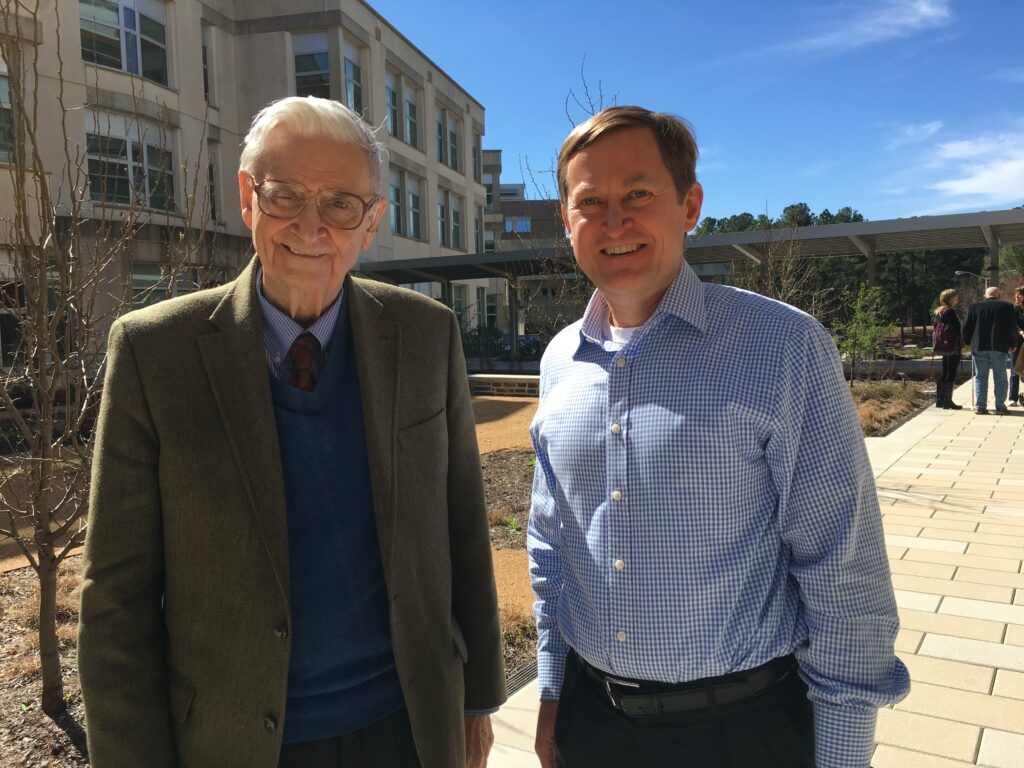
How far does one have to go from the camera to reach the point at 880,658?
1.55 meters

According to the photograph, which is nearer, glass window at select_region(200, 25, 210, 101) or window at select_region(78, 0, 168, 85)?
window at select_region(78, 0, 168, 85)

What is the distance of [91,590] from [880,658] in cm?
162

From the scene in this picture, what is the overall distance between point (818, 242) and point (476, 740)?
22145mm

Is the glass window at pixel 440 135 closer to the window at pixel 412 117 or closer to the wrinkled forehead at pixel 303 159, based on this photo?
the window at pixel 412 117

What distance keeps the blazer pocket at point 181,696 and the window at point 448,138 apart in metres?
35.6

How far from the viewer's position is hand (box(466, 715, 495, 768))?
6.70 feet

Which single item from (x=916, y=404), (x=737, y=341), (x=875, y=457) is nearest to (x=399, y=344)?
(x=737, y=341)

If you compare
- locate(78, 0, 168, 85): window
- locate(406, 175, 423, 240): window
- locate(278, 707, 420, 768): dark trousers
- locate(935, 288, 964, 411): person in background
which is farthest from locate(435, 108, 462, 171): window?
locate(278, 707, 420, 768): dark trousers

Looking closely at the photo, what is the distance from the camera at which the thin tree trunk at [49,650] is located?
3.64m

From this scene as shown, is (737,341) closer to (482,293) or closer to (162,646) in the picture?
(162,646)

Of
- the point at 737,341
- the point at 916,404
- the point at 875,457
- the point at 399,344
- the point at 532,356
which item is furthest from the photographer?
the point at 532,356

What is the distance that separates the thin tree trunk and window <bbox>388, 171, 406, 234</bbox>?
28.1 m

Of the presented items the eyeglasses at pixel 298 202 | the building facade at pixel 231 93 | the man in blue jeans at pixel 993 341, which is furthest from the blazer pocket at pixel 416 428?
the man in blue jeans at pixel 993 341

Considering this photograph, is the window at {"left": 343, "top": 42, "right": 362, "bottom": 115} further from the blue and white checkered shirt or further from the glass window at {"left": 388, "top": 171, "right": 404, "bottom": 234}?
the blue and white checkered shirt
